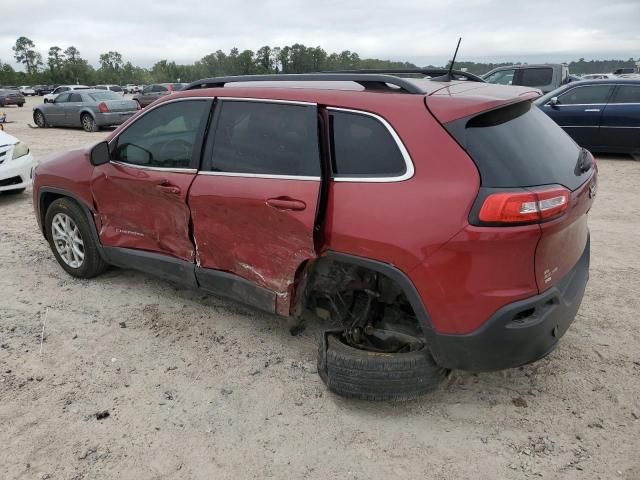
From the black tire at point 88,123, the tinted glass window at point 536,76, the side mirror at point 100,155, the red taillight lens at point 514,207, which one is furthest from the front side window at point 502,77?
the red taillight lens at point 514,207

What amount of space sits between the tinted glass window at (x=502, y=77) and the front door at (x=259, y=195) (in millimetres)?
12885

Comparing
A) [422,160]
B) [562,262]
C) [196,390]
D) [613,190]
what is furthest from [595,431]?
[613,190]

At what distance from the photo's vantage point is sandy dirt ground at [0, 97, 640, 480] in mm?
2385

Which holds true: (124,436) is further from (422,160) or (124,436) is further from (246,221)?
(422,160)

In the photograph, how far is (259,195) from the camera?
2891 millimetres

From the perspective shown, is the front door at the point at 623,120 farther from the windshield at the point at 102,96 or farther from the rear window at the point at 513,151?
the windshield at the point at 102,96

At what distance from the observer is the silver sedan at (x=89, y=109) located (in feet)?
53.4

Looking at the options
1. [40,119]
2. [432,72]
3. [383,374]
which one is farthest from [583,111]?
[40,119]

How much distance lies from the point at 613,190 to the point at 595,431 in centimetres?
608

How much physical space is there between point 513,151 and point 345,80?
105 centimetres

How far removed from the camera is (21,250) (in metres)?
5.25

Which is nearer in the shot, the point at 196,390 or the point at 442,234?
the point at 442,234

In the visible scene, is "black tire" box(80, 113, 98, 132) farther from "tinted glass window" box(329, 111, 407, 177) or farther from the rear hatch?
the rear hatch

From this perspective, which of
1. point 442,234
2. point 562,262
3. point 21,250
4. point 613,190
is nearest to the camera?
point 442,234
